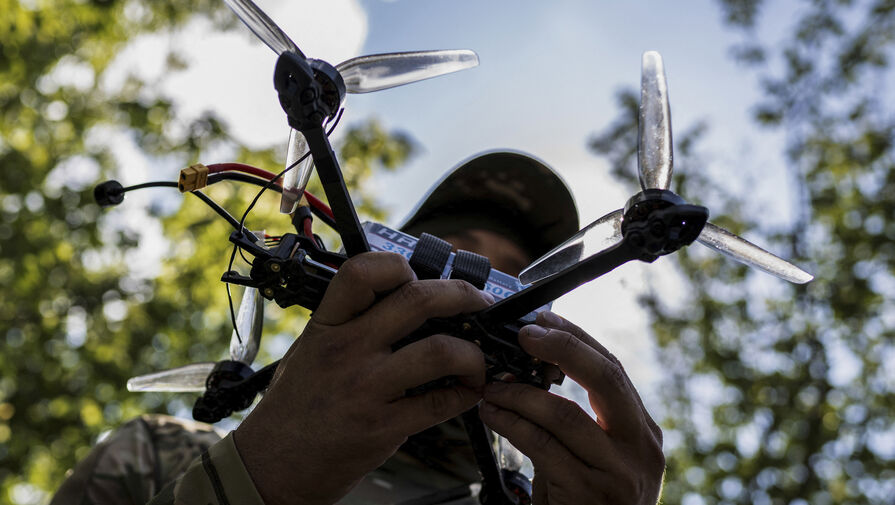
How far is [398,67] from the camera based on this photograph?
6.15 feet

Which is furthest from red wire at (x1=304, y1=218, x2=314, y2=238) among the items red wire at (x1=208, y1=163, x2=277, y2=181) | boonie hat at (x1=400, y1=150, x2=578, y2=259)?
boonie hat at (x1=400, y1=150, x2=578, y2=259)

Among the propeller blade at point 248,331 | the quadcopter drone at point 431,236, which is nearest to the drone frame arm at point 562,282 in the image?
the quadcopter drone at point 431,236

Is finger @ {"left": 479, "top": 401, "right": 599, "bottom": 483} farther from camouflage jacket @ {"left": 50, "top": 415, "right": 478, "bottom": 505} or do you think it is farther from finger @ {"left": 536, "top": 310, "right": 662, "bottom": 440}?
camouflage jacket @ {"left": 50, "top": 415, "right": 478, "bottom": 505}

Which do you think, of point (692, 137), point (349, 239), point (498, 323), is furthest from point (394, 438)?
point (692, 137)

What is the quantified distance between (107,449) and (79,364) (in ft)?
30.4

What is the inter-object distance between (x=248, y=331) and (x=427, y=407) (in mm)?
1165

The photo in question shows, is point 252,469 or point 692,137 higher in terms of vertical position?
point 252,469

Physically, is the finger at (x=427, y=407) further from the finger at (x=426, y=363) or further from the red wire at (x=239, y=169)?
the red wire at (x=239, y=169)

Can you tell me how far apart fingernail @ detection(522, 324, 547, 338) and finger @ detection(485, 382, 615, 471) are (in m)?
0.20

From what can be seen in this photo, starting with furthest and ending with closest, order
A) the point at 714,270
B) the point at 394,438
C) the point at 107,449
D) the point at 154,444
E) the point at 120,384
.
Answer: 1. the point at 714,270
2. the point at 120,384
3. the point at 154,444
4. the point at 107,449
5. the point at 394,438

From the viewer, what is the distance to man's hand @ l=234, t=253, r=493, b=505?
1592 millimetres

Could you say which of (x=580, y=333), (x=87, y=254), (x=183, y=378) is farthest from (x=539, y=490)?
(x=87, y=254)

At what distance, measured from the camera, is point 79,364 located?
36.6ft

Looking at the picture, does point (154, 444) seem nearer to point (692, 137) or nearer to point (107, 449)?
point (107, 449)
